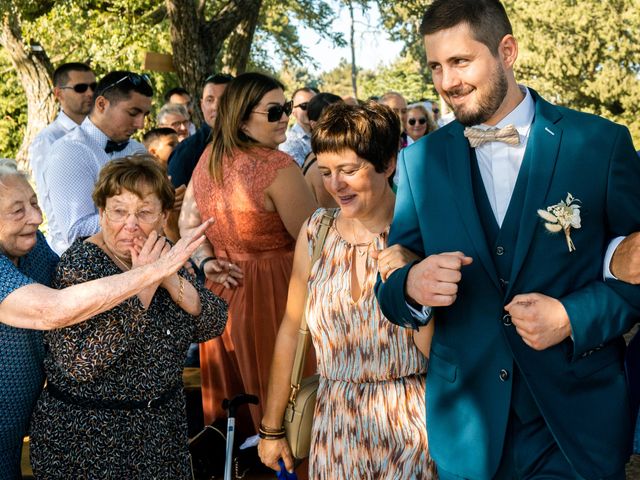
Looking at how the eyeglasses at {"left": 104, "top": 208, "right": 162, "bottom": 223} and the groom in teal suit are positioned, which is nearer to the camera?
the groom in teal suit

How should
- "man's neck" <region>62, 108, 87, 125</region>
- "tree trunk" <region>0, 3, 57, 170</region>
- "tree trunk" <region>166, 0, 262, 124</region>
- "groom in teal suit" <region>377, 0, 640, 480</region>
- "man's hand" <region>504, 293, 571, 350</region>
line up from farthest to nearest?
"tree trunk" <region>0, 3, 57, 170</region>
"tree trunk" <region>166, 0, 262, 124</region>
"man's neck" <region>62, 108, 87, 125</region>
"groom in teal suit" <region>377, 0, 640, 480</region>
"man's hand" <region>504, 293, 571, 350</region>

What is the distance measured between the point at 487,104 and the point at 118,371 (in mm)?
1851

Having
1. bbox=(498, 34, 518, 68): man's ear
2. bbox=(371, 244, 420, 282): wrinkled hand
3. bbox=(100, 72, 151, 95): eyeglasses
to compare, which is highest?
bbox=(498, 34, 518, 68): man's ear

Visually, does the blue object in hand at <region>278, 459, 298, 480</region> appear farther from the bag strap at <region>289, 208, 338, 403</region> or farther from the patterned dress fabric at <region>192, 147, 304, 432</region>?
the patterned dress fabric at <region>192, 147, 304, 432</region>

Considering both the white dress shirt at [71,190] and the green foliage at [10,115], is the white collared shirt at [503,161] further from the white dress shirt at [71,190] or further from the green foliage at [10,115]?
the green foliage at [10,115]

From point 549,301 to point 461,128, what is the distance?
669 millimetres

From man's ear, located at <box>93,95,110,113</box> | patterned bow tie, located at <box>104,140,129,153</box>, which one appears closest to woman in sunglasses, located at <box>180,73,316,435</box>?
patterned bow tie, located at <box>104,140,129,153</box>

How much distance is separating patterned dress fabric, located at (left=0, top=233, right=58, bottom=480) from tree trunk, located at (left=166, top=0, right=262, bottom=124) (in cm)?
942

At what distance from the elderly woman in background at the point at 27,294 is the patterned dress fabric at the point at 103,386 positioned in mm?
93

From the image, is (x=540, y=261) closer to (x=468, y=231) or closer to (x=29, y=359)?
(x=468, y=231)

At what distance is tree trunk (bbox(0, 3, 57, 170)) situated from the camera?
16.9m

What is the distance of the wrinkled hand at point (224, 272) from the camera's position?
480 centimetres

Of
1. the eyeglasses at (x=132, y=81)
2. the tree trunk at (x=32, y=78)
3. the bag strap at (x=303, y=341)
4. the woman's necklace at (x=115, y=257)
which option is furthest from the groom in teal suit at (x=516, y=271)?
the tree trunk at (x=32, y=78)

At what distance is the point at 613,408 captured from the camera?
252 cm
